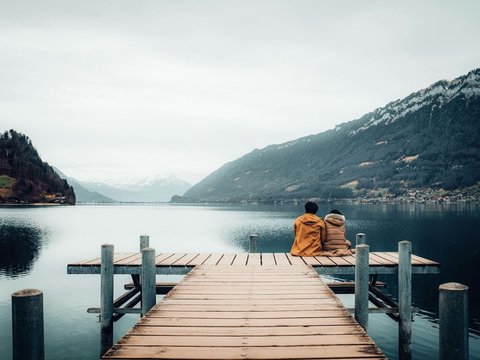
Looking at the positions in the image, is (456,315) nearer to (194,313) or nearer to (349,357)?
(349,357)

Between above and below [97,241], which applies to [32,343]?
above

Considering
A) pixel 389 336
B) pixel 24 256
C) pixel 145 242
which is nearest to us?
pixel 145 242

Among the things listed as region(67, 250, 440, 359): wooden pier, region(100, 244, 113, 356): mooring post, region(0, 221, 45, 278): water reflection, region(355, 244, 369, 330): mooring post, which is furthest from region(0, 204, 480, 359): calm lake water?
region(355, 244, 369, 330): mooring post

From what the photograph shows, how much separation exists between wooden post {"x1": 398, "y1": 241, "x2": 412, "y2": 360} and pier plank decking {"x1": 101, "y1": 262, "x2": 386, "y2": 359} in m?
2.60

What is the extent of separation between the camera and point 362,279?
10305 millimetres

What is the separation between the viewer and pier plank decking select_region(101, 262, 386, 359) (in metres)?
5.29

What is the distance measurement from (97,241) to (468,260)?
46751 millimetres

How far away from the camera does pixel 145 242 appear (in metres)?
14.0

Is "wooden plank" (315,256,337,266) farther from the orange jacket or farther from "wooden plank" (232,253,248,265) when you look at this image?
"wooden plank" (232,253,248,265)

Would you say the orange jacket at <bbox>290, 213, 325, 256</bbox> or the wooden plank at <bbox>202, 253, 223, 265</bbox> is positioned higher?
the orange jacket at <bbox>290, 213, 325, 256</bbox>

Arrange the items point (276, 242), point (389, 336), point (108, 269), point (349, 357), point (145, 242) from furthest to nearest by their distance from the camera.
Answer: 1. point (276, 242)
2. point (389, 336)
3. point (145, 242)
4. point (108, 269)
5. point (349, 357)

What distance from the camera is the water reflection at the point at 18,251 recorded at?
33.1 m

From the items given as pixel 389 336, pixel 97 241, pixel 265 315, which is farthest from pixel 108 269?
pixel 97 241

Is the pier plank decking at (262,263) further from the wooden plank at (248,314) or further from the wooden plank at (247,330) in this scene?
the wooden plank at (247,330)
